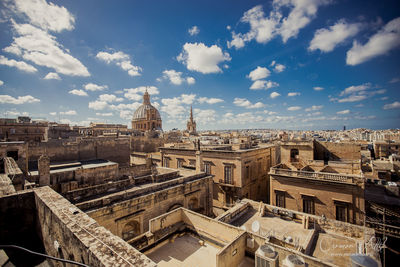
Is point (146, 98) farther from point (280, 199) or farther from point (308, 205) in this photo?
A: point (308, 205)

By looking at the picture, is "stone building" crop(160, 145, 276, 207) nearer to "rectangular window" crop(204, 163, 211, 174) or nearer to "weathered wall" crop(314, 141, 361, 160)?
"rectangular window" crop(204, 163, 211, 174)

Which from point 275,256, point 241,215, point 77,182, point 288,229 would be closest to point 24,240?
point 275,256

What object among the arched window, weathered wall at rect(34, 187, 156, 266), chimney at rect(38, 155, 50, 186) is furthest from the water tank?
the arched window

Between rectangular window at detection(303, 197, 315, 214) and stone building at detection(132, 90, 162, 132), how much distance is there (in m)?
56.0

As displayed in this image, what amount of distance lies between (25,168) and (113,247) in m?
17.8

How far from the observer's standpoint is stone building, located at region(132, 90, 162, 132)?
65.5 m

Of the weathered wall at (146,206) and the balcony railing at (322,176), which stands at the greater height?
the balcony railing at (322,176)

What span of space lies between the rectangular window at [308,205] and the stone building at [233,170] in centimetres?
628

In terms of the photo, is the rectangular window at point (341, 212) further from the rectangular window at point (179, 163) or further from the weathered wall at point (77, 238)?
the rectangular window at point (179, 163)

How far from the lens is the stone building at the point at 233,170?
→ 20469mm

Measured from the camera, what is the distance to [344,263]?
9562 mm

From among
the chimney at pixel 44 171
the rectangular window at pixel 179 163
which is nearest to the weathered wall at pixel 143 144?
the rectangular window at pixel 179 163

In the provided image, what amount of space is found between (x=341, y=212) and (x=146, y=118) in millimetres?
61308

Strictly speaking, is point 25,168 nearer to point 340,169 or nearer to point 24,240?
point 24,240
